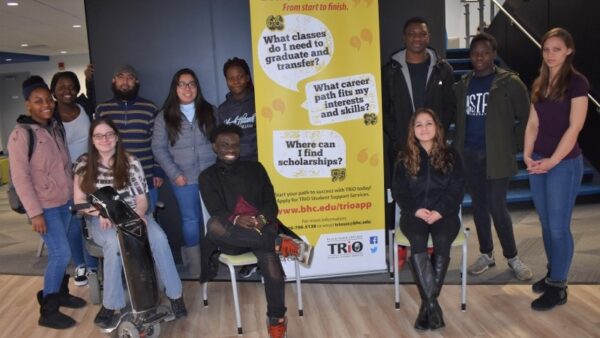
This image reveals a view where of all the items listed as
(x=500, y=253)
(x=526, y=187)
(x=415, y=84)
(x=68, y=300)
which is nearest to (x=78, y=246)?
(x=68, y=300)

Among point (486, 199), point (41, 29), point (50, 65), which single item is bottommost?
point (486, 199)

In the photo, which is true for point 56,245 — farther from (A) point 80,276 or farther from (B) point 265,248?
(B) point 265,248

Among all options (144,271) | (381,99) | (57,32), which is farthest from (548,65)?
(57,32)

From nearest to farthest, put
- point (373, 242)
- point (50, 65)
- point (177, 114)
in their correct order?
point (177, 114) → point (373, 242) → point (50, 65)

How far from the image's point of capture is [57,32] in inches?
374

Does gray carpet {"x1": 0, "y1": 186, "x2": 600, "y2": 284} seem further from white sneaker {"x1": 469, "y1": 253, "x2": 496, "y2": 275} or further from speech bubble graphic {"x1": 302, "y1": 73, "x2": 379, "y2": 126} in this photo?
speech bubble graphic {"x1": 302, "y1": 73, "x2": 379, "y2": 126}

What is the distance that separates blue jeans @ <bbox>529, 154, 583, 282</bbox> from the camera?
9.75ft

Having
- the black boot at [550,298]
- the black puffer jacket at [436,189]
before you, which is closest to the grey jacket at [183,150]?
the black puffer jacket at [436,189]

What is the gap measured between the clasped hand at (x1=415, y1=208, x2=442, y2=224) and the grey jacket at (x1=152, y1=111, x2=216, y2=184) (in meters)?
1.48

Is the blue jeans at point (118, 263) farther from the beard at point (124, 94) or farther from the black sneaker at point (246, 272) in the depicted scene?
the beard at point (124, 94)

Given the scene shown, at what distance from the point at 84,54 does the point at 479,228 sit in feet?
41.2

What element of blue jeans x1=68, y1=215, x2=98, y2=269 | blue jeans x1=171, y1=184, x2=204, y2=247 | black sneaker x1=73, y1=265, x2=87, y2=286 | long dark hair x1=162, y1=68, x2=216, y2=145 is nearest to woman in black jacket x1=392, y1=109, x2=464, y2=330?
long dark hair x1=162, y1=68, x2=216, y2=145

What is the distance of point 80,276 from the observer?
3.96 meters

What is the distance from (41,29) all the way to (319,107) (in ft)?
24.3
